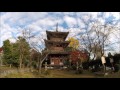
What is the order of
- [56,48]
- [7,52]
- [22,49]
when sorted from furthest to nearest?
[56,48] < [7,52] < [22,49]

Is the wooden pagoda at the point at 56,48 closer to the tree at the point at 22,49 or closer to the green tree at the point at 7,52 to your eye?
the tree at the point at 22,49

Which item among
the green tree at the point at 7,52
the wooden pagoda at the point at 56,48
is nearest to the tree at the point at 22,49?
the green tree at the point at 7,52

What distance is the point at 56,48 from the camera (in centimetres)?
1914

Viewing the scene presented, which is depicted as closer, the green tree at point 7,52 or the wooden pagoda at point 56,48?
the green tree at point 7,52

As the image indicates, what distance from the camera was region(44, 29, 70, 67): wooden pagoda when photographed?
17.9 m

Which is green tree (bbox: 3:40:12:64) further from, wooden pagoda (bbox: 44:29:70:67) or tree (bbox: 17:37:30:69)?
wooden pagoda (bbox: 44:29:70:67)

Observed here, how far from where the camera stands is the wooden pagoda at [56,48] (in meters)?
17.9

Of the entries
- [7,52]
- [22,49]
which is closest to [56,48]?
[7,52]

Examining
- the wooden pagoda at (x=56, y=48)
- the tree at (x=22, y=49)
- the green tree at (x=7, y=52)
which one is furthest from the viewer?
the wooden pagoda at (x=56, y=48)

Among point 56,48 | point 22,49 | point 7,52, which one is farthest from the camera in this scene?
point 56,48

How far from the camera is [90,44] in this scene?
1631 cm

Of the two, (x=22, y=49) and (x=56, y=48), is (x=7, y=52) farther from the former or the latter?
(x=56, y=48)

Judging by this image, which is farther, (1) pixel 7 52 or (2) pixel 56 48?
(2) pixel 56 48
